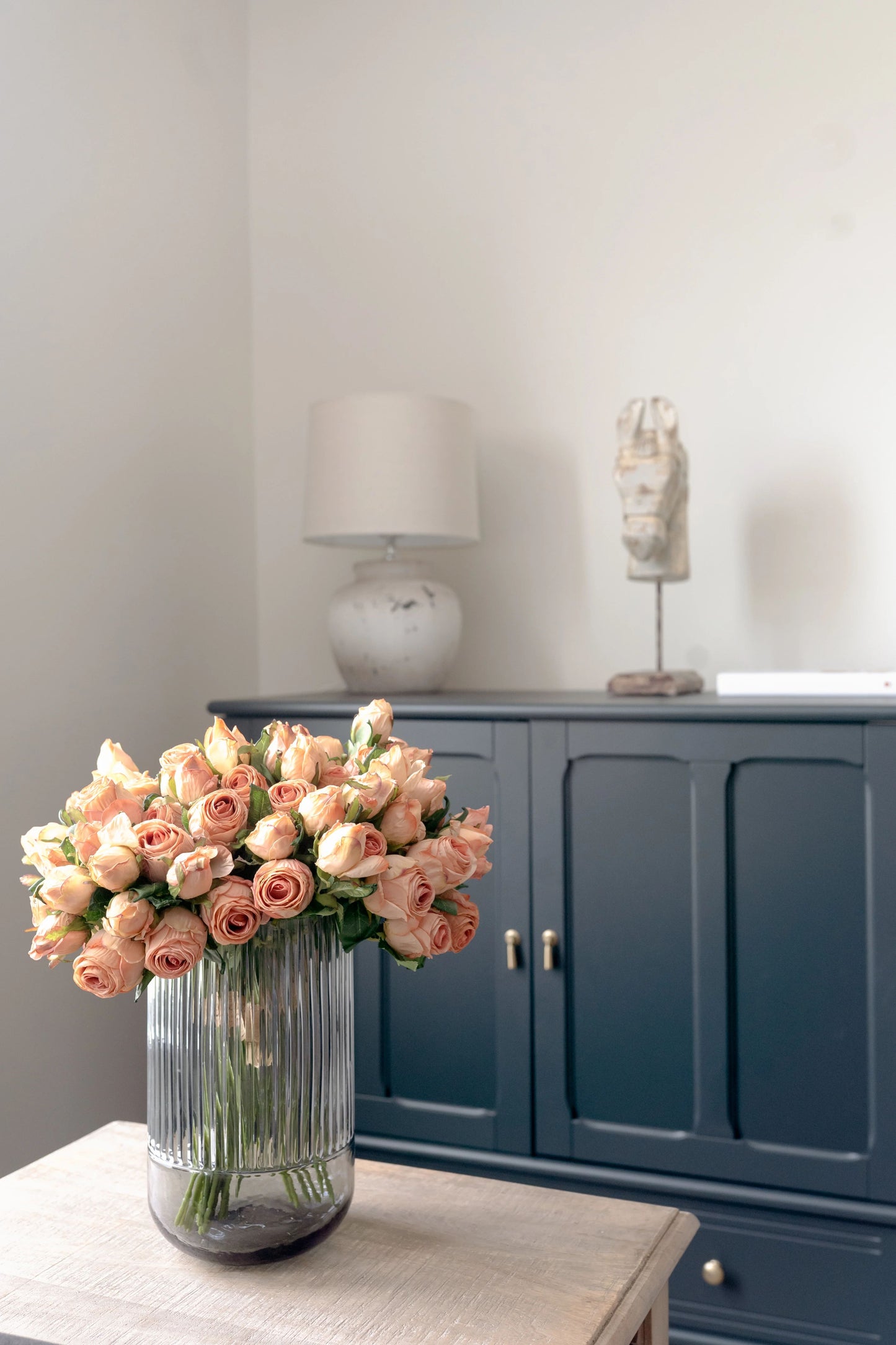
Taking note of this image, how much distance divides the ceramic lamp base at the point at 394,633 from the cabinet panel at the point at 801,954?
2.19 ft

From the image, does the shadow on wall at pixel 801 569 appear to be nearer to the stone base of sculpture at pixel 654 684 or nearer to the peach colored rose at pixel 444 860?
the stone base of sculpture at pixel 654 684

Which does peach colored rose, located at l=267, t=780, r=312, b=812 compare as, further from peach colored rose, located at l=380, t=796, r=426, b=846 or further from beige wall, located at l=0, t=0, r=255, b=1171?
beige wall, located at l=0, t=0, r=255, b=1171

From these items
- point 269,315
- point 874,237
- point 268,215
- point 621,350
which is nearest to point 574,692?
point 621,350

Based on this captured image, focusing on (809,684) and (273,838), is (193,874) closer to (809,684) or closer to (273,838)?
(273,838)

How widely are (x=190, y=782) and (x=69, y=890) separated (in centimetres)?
12

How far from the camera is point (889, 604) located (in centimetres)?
208

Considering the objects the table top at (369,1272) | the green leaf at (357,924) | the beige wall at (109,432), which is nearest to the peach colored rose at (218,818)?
the green leaf at (357,924)

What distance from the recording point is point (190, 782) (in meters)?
0.88

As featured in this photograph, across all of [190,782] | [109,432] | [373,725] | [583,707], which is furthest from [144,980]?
[109,432]

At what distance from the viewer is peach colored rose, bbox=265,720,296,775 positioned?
→ 0.94 metres

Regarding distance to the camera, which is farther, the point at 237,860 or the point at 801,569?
the point at 801,569

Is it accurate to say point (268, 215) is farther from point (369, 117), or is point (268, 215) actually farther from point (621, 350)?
point (621, 350)

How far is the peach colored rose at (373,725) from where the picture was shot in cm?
96

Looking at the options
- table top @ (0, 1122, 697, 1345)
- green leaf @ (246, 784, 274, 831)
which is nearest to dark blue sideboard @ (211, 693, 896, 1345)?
table top @ (0, 1122, 697, 1345)
